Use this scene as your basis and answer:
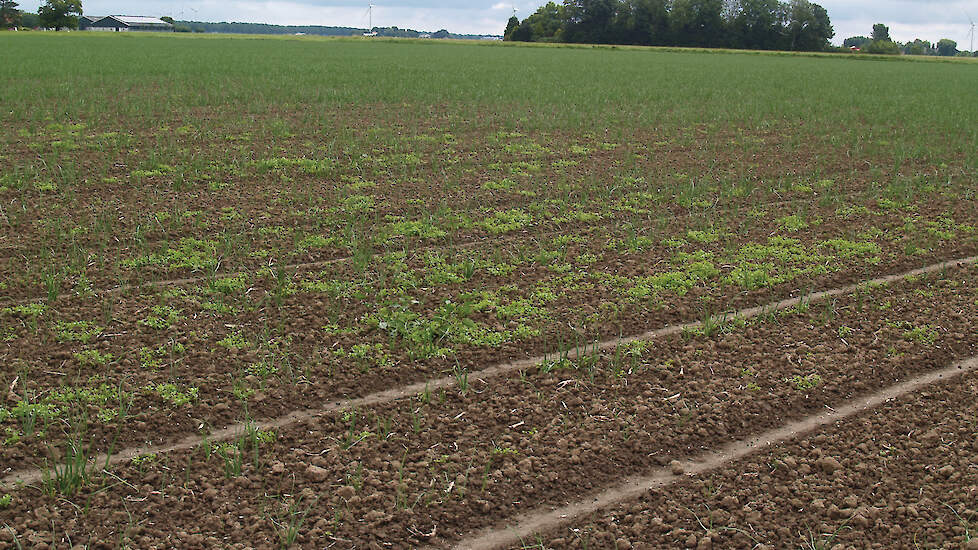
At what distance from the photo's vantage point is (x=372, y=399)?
5.53 m

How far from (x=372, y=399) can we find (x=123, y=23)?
17862 cm

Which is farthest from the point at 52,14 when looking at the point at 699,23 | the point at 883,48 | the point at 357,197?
the point at 357,197

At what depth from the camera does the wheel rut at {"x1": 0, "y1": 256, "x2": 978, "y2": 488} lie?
466 centimetres

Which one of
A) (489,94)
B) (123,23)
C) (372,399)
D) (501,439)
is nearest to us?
(501,439)

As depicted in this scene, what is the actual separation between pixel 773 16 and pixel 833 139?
87.8 m

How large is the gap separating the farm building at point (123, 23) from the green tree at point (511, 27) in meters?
74.6

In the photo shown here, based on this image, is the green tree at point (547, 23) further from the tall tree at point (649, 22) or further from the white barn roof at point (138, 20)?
the white barn roof at point (138, 20)

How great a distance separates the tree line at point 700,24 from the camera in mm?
96312

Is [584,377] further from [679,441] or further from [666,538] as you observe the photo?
[666,538]

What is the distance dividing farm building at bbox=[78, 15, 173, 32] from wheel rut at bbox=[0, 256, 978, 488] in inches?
6547

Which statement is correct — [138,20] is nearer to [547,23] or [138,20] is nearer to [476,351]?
[547,23]

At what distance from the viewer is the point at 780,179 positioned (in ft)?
43.4

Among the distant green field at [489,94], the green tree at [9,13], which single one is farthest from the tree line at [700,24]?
the green tree at [9,13]

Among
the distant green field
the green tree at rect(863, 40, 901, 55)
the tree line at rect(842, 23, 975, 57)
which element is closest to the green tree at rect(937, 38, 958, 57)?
the tree line at rect(842, 23, 975, 57)
